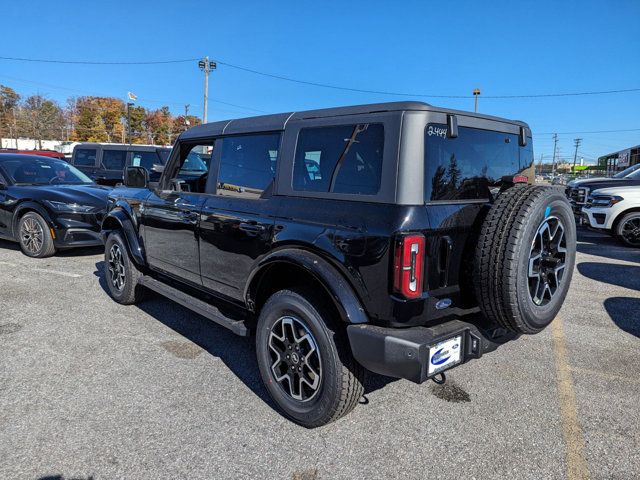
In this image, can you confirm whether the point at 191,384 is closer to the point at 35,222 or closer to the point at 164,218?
the point at 164,218

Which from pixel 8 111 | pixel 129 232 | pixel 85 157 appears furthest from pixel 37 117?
pixel 129 232

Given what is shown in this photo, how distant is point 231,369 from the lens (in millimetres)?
3527

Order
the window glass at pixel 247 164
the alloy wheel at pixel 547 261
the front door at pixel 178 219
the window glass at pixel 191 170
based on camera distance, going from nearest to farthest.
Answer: the alloy wheel at pixel 547 261 → the window glass at pixel 247 164 → the front door at pixel 178 219 → the window glass at pixel 191 170

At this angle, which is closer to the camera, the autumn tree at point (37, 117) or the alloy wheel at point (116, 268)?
the alloy wheel at point (116, 268)

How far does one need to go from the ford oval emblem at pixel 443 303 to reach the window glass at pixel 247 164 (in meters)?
1.42

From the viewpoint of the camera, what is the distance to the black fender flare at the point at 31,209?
7.14 meters

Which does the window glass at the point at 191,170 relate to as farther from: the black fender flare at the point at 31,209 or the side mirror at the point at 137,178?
the black fender flare at the point at 31,209

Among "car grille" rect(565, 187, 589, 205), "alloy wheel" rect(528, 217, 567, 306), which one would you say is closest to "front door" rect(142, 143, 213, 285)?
"alloy wheel" rect(528, 217, 567, 306)

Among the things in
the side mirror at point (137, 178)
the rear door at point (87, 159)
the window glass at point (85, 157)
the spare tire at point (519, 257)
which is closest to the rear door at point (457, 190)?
the spare tire at point (519, 257)

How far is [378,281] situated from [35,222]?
275 inches

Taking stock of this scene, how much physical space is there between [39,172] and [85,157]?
4836mm

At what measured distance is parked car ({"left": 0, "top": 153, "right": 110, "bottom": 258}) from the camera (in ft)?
23.5

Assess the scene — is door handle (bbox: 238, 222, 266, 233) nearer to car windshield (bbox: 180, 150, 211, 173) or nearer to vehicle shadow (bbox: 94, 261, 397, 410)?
vehicle shadow (bbox: 94, 261, 397, 410)

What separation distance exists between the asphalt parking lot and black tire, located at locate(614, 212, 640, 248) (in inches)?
222
